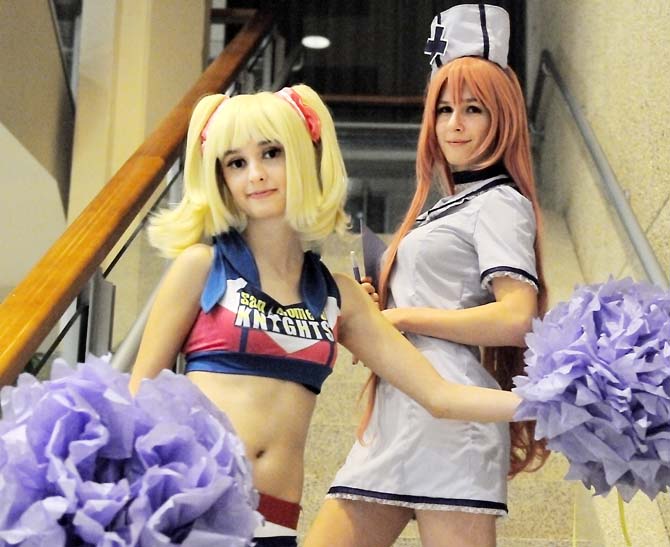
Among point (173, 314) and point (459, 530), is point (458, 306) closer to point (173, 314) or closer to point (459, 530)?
point (459, 530)

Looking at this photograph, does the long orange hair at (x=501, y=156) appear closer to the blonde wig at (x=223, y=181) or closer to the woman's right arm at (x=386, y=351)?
the woman's right arm at (x=386, y=351)

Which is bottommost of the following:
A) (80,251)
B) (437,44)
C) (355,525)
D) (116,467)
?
(355,525)

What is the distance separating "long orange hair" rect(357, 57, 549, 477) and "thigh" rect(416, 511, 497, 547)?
0.75 ft

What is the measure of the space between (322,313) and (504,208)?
1.53 ft

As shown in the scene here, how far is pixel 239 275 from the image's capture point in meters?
1.67

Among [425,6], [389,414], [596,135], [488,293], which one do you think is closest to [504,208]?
[488,293]

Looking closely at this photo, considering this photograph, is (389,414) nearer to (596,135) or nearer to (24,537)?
(24,537)

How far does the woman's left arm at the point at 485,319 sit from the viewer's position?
1883 millimetres

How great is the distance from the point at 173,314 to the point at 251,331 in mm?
124

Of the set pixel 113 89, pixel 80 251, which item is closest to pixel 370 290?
pixel 80 251

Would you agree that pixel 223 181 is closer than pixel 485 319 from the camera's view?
Yes

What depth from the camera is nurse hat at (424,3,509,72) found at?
84.0 inches

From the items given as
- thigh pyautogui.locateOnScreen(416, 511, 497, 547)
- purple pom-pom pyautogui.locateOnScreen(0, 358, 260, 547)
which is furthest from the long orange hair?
purple pom-pom pyautogui.locateOnScreen(0, 358, 260, 547)

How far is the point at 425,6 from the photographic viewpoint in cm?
754
